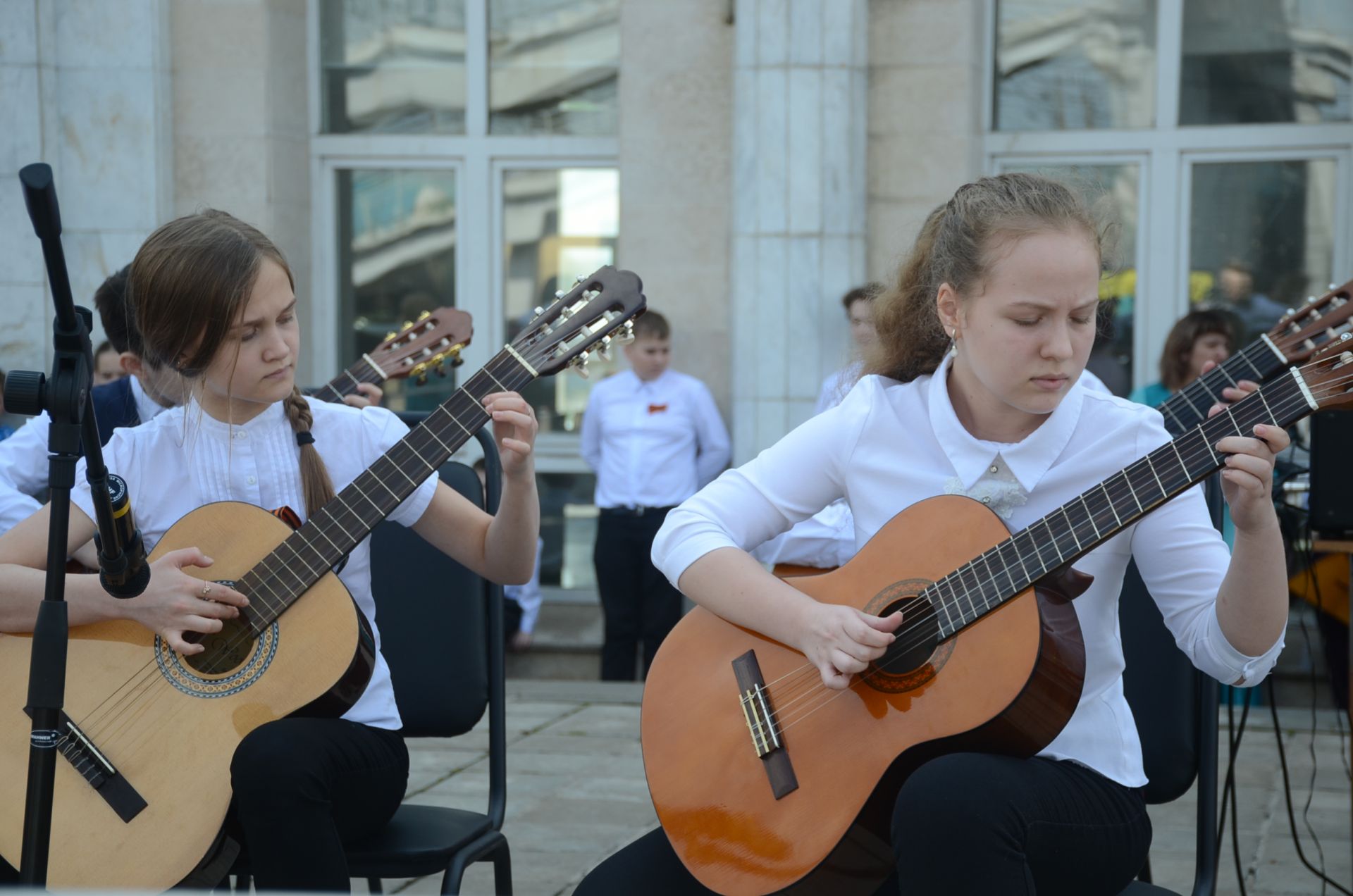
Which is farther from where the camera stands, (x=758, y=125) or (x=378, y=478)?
(x=758, y=125)

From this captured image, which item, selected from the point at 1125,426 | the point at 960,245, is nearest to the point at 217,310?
the point at 960,245

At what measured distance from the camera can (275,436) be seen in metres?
2.44

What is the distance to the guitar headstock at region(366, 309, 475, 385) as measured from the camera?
3301mm

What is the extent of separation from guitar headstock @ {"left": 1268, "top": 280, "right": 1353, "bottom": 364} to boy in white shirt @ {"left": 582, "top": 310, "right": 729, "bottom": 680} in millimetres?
3712

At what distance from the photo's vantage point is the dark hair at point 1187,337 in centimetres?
557

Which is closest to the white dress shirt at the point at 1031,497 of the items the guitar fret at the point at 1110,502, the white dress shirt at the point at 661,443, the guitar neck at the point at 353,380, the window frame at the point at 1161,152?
the guitar fret at the point at 1110,502

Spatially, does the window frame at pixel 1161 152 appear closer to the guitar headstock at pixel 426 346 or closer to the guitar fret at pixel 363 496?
the guitar headstock at pixel 426 346

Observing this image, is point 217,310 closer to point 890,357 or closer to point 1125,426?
point 890,357

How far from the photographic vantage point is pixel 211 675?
2.20 metres

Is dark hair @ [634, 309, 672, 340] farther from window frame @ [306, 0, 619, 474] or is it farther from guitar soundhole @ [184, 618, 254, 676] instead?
guitar soundhole @ [184, 618, 254, 676]

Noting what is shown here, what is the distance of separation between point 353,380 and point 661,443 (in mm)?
3152

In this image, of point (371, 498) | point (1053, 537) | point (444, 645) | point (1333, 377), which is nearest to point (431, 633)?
point (444, 645)

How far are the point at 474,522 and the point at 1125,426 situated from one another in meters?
1.04

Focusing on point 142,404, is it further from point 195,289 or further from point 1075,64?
point 1075,64
